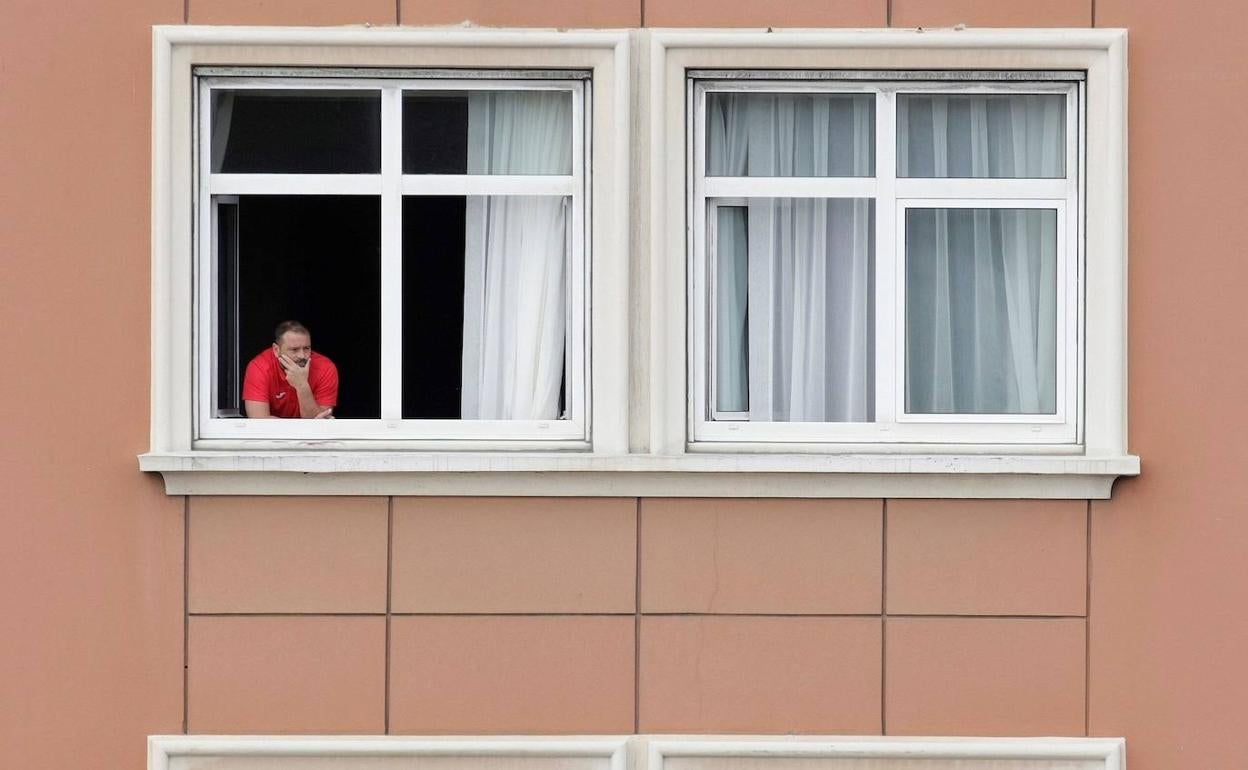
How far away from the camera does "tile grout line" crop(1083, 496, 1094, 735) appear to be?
6.10 m

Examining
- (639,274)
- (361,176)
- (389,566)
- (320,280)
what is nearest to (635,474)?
(639,274)

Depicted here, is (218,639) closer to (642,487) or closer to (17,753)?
(17,753)

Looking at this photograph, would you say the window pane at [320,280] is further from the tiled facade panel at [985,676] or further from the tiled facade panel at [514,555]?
the tiled facade panel at [985,676]

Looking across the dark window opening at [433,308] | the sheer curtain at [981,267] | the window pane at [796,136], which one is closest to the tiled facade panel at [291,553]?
the dark window opening at [433,308]

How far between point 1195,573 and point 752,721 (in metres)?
1.90

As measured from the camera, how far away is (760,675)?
6.12 meters

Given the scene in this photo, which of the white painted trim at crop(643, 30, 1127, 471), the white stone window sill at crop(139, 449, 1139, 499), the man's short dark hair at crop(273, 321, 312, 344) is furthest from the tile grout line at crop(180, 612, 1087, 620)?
the man's short dark hair at crop(273, 321, 312, 344)

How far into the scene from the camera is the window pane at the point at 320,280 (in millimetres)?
6270

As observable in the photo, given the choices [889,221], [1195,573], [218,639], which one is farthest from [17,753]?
[1195,573]

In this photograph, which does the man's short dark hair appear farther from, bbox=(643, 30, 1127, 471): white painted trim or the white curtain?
bbox=(643, 30, 1127, 471): white painted trim

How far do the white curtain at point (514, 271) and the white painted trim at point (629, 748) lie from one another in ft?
4.49

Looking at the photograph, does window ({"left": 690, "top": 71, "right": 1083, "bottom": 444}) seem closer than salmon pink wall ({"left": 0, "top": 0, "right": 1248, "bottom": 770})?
No

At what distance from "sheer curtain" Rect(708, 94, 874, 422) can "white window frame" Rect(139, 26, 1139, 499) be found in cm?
25

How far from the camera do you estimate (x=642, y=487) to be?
6066 millimetres
